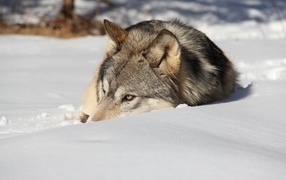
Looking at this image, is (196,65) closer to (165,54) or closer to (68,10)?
(165,54)

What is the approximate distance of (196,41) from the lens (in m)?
5.12

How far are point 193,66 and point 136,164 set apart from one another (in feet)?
7.20

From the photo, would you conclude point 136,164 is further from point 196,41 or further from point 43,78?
point 43,78

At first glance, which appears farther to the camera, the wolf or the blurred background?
the blurred background

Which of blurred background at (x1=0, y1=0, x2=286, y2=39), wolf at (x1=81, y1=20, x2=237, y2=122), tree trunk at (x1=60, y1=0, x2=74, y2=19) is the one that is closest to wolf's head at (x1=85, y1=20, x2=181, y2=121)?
wolf at (x1=81, y1=20, x2=237, y2=122)

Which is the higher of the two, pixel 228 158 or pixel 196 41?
pixel 196 41

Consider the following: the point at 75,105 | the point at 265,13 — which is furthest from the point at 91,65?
the point at 265,13

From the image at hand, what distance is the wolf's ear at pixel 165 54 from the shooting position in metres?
4.42

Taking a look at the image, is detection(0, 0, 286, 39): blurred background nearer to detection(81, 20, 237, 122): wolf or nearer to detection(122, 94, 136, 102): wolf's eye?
detection(81, 20, 237, 122): wolf

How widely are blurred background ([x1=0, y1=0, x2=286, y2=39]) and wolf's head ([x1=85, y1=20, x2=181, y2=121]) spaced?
7.77m

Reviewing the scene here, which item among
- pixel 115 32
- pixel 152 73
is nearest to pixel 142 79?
pixel 152 73

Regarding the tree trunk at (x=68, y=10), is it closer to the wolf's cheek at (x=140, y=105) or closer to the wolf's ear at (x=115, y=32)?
the wolf's ear at (x=115, y=32)

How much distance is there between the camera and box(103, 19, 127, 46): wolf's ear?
471 centimetres

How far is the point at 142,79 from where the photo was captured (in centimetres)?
446
